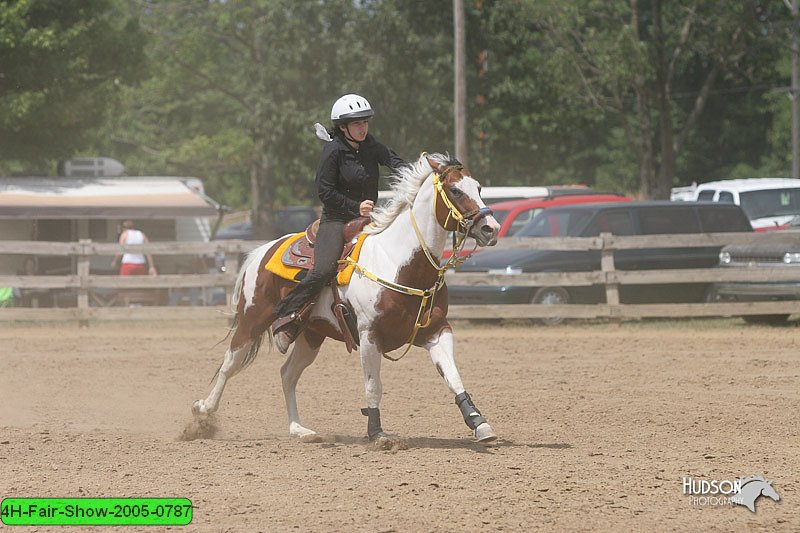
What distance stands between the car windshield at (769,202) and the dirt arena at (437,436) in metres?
9.74

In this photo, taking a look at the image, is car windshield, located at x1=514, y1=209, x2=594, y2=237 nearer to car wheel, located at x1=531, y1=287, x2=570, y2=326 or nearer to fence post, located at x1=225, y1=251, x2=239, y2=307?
car wheel, located at x1=531, y1=287, x2=570, y2=326

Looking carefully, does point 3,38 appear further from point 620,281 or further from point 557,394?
point 557,394

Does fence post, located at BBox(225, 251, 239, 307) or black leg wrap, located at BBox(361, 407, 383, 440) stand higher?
fence post, located at BBox(225, 251, 239, 307)

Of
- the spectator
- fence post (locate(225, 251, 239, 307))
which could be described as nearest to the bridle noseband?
fence post (locate(225, 251, 239, 307))

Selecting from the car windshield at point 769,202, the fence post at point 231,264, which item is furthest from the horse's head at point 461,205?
the car windshield at point 769,202

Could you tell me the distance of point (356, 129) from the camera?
873 centimetres

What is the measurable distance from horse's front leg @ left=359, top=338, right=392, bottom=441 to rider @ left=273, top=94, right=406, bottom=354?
2.03 feet

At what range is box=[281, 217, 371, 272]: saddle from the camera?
8.95 metres

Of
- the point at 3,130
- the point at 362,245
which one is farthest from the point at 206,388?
the point at 3,130

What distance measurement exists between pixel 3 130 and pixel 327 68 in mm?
11245

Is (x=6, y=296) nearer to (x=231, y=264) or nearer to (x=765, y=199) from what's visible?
(x=231, y=264)

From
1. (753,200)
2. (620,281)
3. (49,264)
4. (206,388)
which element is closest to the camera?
(206,388)

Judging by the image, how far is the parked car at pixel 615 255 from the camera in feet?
64.5

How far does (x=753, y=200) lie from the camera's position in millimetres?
26625
